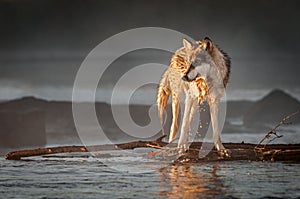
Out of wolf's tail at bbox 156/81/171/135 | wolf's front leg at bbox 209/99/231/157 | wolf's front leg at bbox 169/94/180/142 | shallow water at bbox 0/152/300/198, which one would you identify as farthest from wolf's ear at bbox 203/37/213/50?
shallow water at bbox 0/152/300/198

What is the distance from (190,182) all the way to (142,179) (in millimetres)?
859

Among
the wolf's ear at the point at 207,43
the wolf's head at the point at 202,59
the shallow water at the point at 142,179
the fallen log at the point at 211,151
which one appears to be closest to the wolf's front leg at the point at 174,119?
the fallen log at the point at 211,151

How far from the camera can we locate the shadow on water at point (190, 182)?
10.2m

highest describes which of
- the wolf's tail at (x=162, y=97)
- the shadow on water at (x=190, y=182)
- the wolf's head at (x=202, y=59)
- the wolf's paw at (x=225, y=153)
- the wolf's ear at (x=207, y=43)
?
the wolf's ear at (x=207, y=43)

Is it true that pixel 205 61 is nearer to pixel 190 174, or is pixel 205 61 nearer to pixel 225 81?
pixel 225 81

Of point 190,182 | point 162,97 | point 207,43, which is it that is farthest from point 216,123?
point 190,182

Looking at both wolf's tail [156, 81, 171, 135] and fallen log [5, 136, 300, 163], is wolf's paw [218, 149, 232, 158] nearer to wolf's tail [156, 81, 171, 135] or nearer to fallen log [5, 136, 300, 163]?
fallen log [5, 136, 300, 163]

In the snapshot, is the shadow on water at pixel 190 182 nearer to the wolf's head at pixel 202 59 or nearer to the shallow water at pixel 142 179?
the shallow water at pixel 142 179

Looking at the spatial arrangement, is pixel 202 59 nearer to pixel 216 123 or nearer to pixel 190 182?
pixel 216 123

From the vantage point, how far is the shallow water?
1038cm

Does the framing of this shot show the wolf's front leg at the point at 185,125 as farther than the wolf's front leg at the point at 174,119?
No

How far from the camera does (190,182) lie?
36.6 ft

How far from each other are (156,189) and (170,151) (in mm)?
3804

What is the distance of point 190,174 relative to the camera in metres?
12.0
